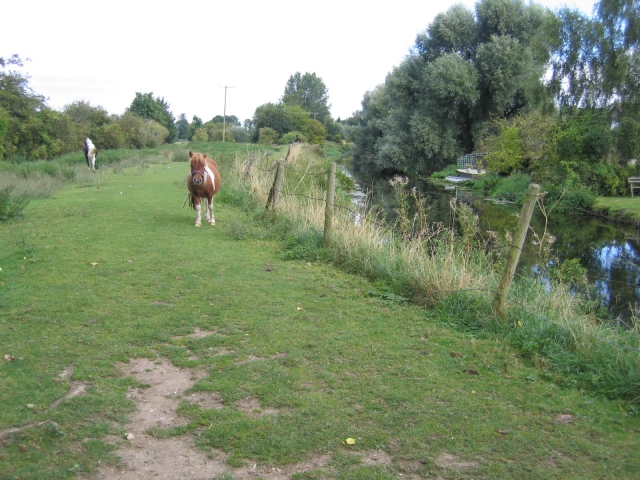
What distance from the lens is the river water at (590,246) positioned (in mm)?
10562

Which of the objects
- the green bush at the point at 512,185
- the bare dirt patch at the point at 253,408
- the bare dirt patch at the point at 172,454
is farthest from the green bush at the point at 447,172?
the bare dirt patch at the point at 172,454

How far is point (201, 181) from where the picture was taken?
1148 cm

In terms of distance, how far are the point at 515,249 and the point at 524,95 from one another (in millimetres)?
35257

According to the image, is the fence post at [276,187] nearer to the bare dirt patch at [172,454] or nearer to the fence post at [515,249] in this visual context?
the fence post at [515,249]

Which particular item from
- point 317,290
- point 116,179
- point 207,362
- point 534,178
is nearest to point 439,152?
point 534,178

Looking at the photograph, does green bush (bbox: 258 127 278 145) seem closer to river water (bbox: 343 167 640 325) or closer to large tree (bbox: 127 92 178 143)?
large tree (bbox: 127 92 178 143)

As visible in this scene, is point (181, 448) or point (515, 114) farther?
point (515, 114)

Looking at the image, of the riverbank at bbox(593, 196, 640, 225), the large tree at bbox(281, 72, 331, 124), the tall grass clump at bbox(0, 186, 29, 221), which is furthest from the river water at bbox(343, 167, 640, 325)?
the large tree at bbox(281, 72, 331, 124)

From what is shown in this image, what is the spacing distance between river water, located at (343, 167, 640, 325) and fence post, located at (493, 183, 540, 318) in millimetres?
2260

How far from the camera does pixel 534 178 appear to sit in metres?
29.8

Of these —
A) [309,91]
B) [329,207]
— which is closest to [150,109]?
[309,91]

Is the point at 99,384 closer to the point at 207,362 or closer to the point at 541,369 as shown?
the point at 207,362

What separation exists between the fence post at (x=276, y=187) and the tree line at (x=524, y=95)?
1782 centimetres

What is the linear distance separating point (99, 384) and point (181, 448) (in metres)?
1.21
